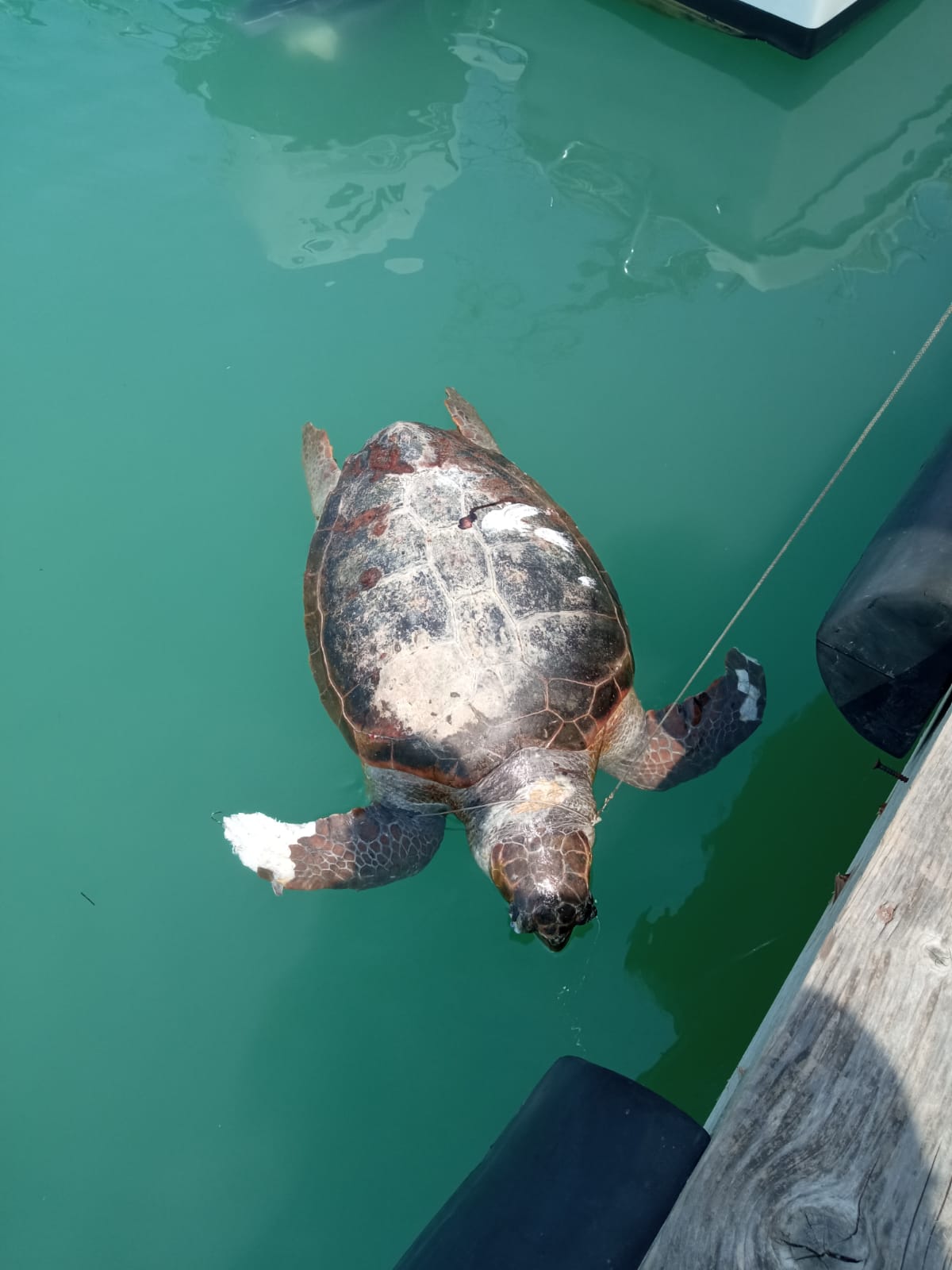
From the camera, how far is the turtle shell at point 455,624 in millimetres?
3568

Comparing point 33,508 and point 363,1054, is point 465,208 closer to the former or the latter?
point 33,508

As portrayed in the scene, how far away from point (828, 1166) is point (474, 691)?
2237mm

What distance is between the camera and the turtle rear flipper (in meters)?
4.84

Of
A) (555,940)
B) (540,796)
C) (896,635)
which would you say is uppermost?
(896,635)

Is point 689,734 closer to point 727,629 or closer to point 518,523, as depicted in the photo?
point 727,629

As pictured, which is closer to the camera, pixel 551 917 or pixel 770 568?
pixel 551 917

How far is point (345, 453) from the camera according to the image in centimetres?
548

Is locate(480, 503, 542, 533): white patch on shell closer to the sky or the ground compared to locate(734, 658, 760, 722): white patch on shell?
closer to the sky

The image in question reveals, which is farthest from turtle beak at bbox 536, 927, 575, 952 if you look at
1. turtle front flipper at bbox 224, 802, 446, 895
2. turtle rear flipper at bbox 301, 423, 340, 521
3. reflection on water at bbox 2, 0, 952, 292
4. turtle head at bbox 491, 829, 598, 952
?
reflection on water at bbox 2, 0, 952, 292

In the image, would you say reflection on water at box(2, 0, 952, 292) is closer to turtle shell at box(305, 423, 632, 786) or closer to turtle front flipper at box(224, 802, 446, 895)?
turtle shell at box(305, 423, 632, 786)

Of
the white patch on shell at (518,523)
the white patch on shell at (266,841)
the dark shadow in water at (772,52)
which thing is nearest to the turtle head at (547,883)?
the white patch on shell at (266,841)

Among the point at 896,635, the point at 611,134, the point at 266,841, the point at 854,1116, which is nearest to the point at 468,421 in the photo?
the point at 266,841

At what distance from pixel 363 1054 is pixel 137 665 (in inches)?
99.9

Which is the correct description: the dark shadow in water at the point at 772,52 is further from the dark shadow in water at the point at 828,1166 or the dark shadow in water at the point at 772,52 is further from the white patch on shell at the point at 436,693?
the dark shadow in water at the point at 828,1166
